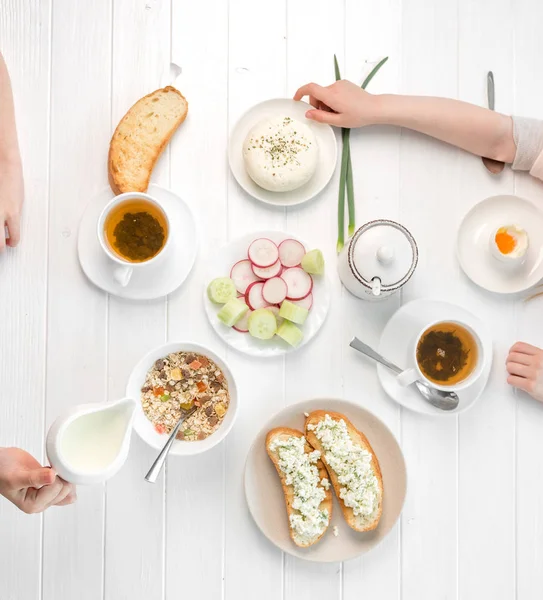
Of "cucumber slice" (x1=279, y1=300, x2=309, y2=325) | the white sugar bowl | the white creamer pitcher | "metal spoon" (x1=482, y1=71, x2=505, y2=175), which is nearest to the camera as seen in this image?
the white creamer pitcher

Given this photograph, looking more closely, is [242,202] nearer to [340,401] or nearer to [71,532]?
[340,401]

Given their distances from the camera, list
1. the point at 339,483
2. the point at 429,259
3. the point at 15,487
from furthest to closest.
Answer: the point at 429,259 < the point at 339,483 < the point at 15,487

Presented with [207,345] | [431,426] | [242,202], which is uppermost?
[242,202]

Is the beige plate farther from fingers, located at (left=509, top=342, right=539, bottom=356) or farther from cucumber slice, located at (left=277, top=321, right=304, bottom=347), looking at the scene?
fingers, located at (left=509, top=342, right=539, bottom=356)

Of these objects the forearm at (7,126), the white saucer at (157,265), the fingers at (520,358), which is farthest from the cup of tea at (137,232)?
the fingers at (520,358)

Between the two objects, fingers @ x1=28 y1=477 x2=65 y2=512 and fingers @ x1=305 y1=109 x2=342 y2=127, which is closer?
fingers @ x1=28 y1=477 x2=65 y2=512

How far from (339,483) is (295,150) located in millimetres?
612

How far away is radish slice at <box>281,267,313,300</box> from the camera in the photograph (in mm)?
1190

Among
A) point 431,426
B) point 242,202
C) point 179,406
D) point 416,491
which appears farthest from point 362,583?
point 242,202

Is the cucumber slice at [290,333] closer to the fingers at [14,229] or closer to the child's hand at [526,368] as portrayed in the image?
the child's hand at [526,368]

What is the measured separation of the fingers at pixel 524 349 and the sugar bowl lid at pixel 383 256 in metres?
0.32

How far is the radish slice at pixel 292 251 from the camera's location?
120 centimetres

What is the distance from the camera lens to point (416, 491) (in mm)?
1255

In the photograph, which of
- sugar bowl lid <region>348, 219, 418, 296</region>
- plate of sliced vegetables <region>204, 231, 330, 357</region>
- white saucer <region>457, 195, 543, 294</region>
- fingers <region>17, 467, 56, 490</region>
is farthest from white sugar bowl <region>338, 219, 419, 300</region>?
fingers <region>17, 467, 56, 490</region>
